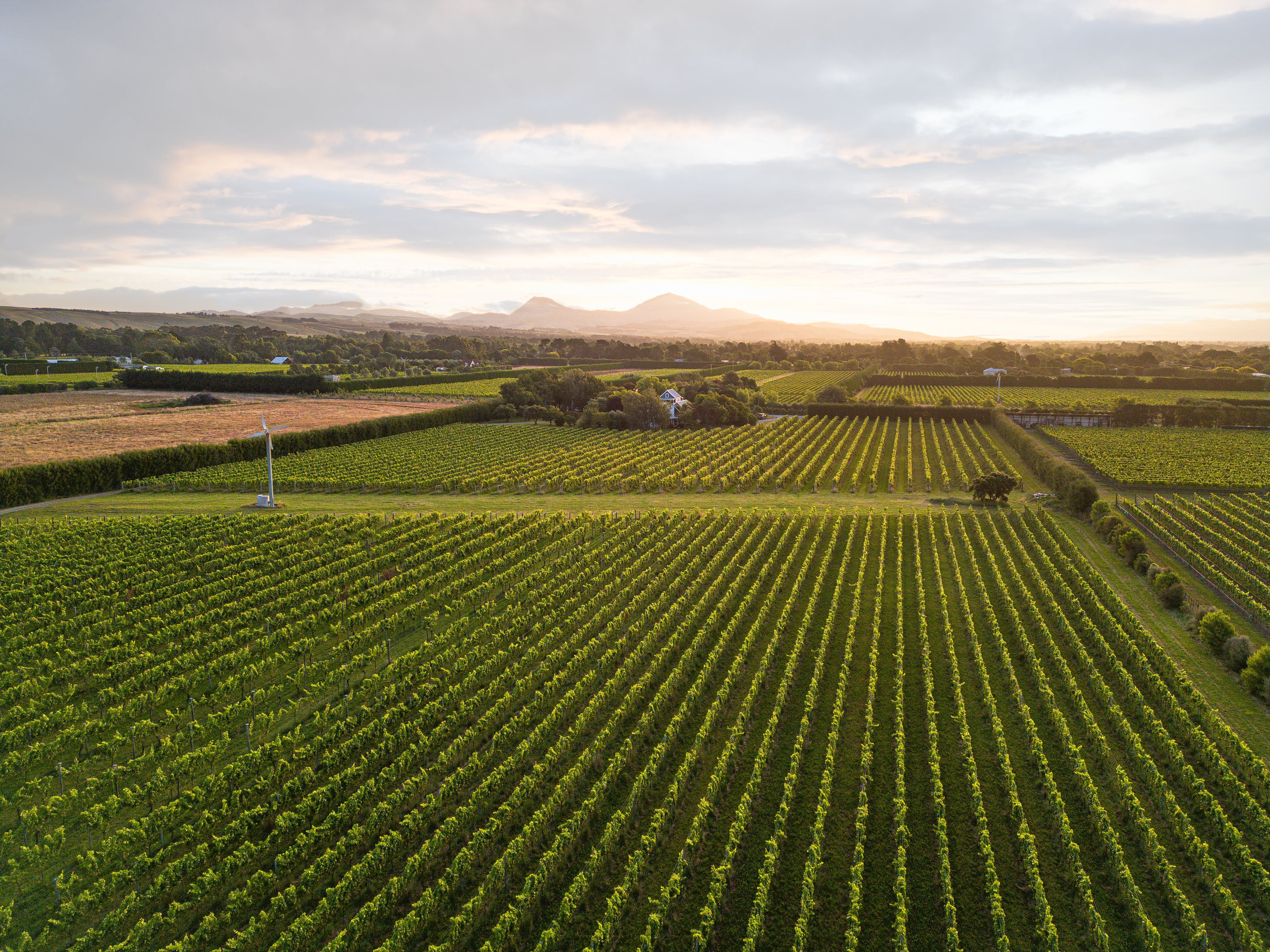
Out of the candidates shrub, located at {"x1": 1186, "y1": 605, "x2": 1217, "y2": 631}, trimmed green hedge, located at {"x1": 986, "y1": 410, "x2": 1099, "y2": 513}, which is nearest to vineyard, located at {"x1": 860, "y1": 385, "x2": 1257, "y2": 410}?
trimmed green hedge, located at {"x1": 986, "y1": 410, "x2": 1099, "y2": 513}

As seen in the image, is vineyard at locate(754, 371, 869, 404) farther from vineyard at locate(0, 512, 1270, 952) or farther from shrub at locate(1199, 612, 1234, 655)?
vineyard at locate(0, 512, 1270, 952)

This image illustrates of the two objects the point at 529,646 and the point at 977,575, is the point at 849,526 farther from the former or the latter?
the point at 529,646

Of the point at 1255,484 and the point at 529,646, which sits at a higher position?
the point at 1255,484

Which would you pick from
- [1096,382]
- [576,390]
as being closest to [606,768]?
[576,390]

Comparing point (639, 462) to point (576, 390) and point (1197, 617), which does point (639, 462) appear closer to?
point (576, 390)

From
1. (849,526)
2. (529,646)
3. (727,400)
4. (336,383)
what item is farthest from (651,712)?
Answer: (336,383)
